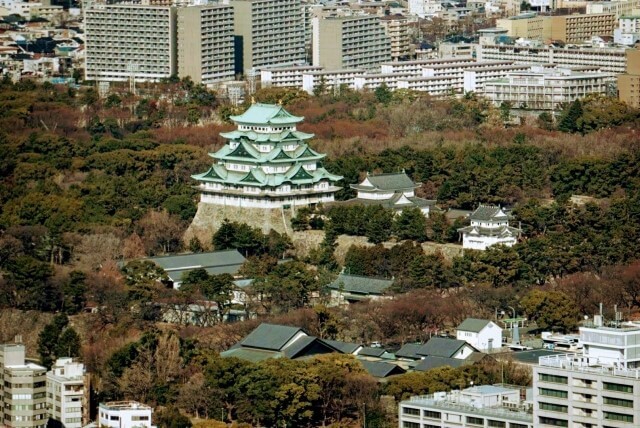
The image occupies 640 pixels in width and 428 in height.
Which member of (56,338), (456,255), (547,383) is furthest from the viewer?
(456,255)

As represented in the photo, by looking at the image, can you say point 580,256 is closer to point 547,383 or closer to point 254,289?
point 254,289

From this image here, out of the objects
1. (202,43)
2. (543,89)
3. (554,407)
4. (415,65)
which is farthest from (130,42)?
(554,407)

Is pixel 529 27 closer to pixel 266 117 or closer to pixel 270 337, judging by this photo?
pixel 266 117

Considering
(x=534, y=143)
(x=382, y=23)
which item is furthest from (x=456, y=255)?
(x=382, y=23)

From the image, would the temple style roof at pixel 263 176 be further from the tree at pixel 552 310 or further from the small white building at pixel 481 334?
the small white building at pixel 481 334

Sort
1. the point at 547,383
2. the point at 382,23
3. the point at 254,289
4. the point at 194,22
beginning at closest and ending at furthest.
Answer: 1. the point at 547,383
2. the point at 254,289
3. the point at 194,22
4. the point at 382,23

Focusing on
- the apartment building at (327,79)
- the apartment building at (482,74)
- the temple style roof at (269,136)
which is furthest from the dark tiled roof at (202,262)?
the apartment building at (482,74)

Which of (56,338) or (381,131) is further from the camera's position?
(381,131)
